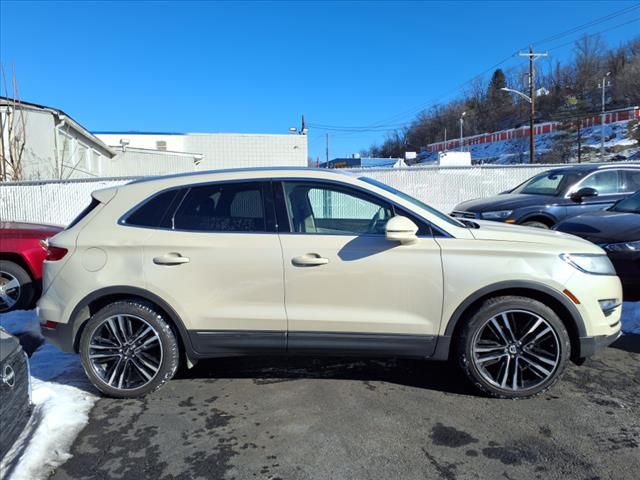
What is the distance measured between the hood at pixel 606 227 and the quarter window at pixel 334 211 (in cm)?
339

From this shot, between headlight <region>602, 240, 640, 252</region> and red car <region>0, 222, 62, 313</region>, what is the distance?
22.0 ft

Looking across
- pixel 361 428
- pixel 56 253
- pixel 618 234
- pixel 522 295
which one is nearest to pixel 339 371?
pixel 361 428

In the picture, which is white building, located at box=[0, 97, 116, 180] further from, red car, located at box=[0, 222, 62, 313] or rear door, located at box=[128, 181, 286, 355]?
rear door, located at box=[128, 181, 286, 355]

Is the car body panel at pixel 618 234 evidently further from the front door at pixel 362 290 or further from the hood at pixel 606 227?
the front door at pixel 362 290

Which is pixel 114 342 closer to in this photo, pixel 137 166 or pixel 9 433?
pixel 9 433

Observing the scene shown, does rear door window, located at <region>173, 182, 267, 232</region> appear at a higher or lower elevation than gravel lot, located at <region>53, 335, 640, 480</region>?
higher

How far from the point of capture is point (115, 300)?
151 inches

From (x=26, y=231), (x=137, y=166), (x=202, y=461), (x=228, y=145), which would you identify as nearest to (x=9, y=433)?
(x=202, y=461)

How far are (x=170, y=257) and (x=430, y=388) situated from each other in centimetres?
223

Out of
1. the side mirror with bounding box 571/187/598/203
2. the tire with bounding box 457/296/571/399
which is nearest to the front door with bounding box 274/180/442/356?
the tire with bounding box 457/296/571/399

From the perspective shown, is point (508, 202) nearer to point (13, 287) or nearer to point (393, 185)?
point (393, 185)

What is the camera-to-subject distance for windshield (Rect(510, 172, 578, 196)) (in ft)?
29.1

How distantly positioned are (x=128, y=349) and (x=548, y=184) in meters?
8.14

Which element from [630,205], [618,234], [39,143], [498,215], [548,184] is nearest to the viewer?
[618,234]
